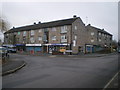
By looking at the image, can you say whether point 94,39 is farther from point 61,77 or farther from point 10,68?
point 61,77

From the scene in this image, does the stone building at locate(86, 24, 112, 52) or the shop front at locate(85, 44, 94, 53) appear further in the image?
A: the stone building at locate(86, 24, 112, 52)

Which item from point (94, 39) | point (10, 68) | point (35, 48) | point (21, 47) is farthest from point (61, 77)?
point (94, 39)

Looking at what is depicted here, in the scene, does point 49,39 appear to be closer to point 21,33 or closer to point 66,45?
point 66,45

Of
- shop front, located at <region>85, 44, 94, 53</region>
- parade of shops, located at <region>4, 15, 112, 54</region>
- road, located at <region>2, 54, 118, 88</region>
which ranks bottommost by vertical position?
road, located at <region>2, 54, 118, 88</region>

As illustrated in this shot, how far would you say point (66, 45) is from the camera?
3466cm

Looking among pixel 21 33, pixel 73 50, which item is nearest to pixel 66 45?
pixel 73 50

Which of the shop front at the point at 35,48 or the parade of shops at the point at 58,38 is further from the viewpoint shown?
the shop front at the point at 35,48

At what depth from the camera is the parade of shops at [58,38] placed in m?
35.0

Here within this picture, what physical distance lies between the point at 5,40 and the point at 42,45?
89.4 ft

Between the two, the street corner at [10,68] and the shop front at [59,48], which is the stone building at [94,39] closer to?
the shop front at [59,48]

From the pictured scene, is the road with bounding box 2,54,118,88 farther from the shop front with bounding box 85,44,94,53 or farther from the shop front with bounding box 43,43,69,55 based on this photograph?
the shop front with bounding box 85,44,94,53

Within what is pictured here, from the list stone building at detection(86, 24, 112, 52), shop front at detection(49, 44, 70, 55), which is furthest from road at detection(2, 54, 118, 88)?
stone building at detection(86, 24, 112, 52)

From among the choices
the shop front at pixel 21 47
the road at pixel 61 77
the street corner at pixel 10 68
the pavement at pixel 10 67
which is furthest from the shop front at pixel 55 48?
the road at pixel 61 77

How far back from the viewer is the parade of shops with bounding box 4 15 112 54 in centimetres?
3497
